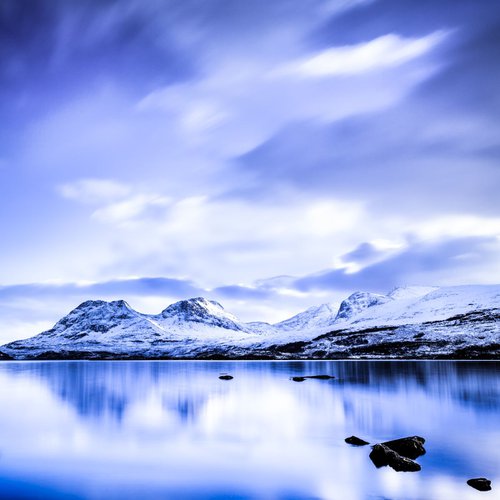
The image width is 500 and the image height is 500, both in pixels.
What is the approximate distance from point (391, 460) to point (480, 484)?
186 inches

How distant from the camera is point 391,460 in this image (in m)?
26.1

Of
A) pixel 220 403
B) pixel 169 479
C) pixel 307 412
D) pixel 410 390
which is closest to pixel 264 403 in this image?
pixel 220 403

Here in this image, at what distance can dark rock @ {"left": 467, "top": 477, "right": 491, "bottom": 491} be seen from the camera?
73.3 ft

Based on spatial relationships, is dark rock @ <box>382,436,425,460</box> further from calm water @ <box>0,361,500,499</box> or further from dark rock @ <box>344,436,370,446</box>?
dark rock @ <box>344,436,370,446</box>

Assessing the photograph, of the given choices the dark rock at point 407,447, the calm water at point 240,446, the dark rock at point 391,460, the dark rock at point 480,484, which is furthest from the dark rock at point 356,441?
the dark rock at point 480,484

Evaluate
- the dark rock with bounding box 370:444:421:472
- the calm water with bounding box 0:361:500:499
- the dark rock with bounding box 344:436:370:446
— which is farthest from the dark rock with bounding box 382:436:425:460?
the dark rock with bounding box 344:436:370:446

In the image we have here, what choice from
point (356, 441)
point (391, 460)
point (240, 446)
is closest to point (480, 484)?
point (391, 460)

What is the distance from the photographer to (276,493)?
74.8ft

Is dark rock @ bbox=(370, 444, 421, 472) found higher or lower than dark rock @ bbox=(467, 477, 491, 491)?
higher

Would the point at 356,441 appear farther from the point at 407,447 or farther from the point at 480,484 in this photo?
the point at 480,484

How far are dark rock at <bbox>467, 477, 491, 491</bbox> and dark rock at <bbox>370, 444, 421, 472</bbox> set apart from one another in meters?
3.00

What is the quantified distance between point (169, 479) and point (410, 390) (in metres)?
58.1

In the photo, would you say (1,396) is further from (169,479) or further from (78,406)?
(169,479)

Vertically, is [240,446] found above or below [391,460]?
below
